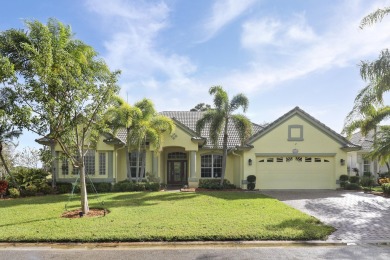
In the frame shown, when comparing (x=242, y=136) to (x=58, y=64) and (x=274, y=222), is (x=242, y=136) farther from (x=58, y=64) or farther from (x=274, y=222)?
(x=58, y=64)

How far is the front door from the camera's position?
1000 inches

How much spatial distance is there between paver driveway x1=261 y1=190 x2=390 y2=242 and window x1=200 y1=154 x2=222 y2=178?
22.9 ft

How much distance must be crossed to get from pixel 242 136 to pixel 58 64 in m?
12.4

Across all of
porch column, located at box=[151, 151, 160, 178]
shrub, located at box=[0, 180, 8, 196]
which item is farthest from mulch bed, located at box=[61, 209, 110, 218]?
porch column, located at box=[151, 151, 160, 178]

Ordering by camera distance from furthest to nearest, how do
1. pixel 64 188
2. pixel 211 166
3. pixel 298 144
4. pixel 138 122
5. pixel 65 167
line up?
pixel 211 166
pixel 298 144
pixel 65 167
pixel 64 188
pixel 138 122

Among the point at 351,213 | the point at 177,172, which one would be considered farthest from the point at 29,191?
the point at 351,213

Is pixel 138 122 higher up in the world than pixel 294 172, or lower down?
higher up

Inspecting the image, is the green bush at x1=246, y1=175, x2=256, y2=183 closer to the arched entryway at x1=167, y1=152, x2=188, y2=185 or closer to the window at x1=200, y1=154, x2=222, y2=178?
the window at x1=200, y1=154, x2=222, y2=178

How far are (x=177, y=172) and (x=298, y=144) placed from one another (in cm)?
953

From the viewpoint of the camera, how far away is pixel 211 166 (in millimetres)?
24141

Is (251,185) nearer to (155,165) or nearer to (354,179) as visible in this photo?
(155,165)

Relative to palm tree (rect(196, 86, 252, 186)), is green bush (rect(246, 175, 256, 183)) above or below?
below

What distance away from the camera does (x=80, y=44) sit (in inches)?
535

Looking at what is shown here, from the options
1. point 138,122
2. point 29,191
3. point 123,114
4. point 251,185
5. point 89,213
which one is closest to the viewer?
point 89,213
